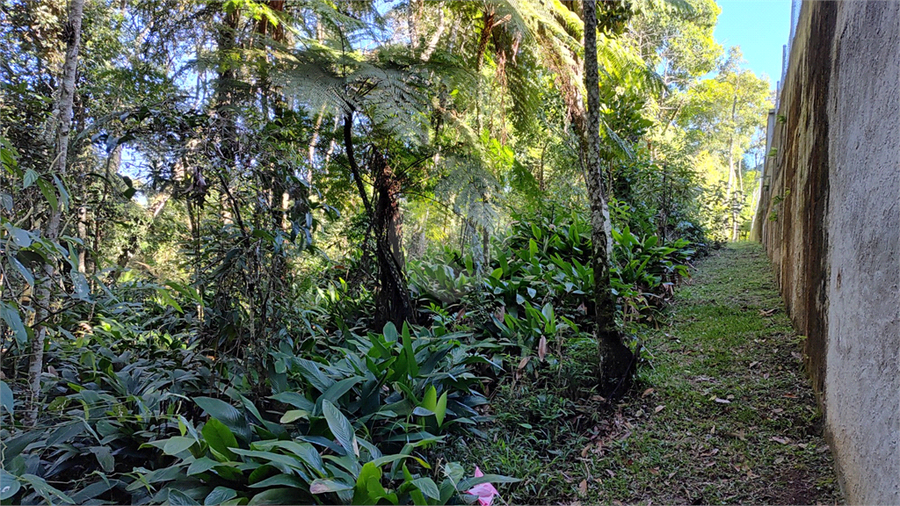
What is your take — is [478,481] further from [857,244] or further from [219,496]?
[857,244]

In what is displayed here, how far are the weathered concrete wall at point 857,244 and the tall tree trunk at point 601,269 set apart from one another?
36.8 inches

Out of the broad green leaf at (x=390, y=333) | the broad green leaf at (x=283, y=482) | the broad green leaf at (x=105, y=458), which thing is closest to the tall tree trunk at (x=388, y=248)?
the broad green leaf at (x=390, y=333)

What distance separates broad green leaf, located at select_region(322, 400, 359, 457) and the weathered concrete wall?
1.68 metres

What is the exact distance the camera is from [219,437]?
1.77 metres

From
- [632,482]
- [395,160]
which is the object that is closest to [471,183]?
[395,160]

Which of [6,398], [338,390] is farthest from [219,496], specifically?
[6,398]

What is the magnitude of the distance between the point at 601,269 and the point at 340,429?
169 cm

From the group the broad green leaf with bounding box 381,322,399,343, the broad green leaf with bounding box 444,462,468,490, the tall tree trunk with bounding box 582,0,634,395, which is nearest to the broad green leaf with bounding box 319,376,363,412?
the broad green leaf with bounding box 444,462,468,490

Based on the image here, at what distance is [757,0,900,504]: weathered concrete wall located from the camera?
4.28 feet

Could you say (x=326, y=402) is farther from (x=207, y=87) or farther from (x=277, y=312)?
(x=207, y=87)

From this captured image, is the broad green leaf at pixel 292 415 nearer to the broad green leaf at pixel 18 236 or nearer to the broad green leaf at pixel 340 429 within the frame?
the broad green leaf at pixel 340 429

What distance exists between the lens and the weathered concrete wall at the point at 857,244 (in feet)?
4.28

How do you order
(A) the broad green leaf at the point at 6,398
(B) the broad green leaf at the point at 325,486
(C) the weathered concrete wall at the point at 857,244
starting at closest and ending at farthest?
1. (A) the broad green leaf at the point at 6,398
2. (C) the weathered concrete wall at the point at 857,244
3. (B) the broad green leaf at the point at 325,486

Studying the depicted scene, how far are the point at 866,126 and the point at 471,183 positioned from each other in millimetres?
1987
